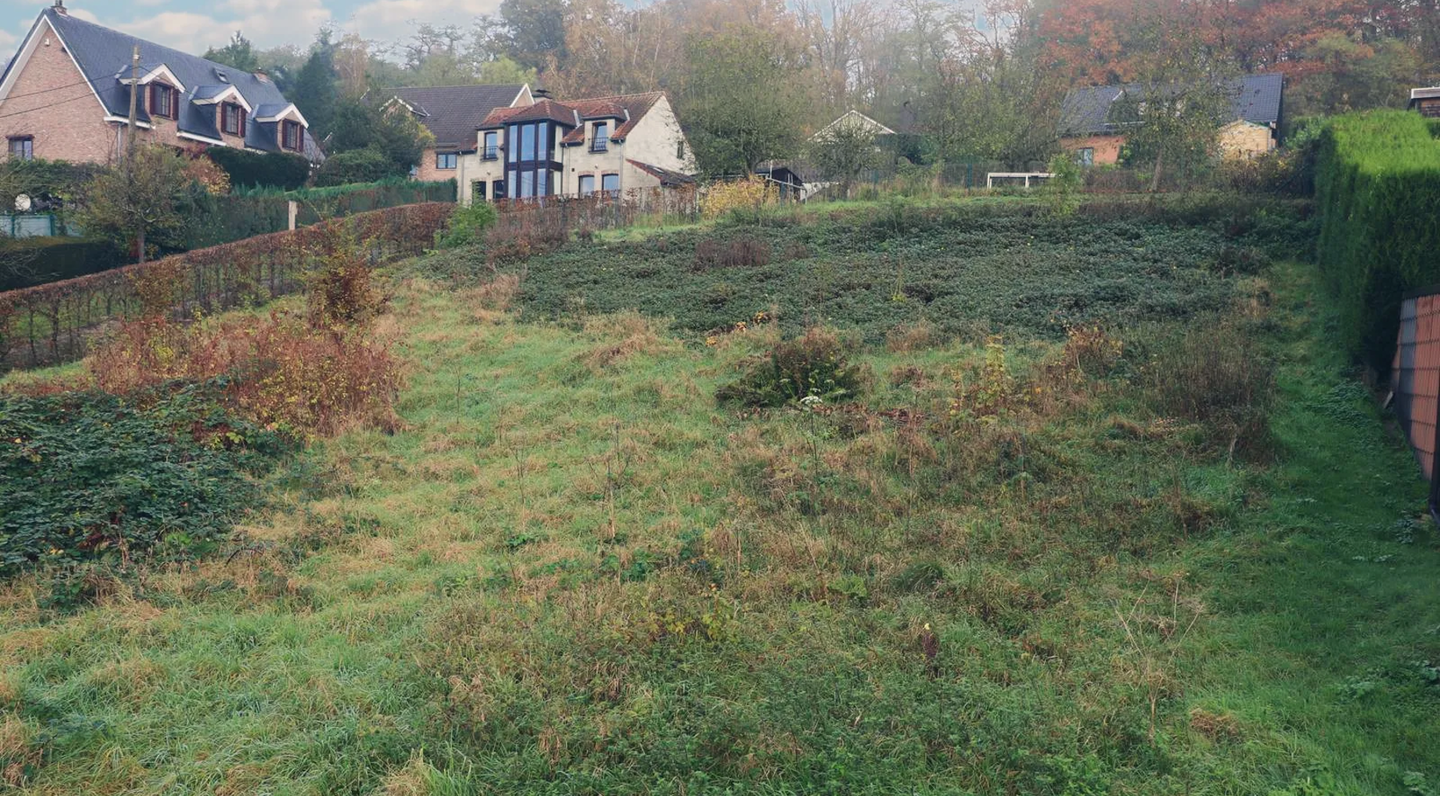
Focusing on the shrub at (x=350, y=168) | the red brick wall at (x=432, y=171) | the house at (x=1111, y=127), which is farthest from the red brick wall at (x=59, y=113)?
the house at (x=1111, y=127)

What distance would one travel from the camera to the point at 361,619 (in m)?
6.41

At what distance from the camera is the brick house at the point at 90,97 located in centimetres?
3759

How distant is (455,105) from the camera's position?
1970 inches

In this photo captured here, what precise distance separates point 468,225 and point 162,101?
2199cm

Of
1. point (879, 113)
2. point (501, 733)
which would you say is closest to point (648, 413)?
point (501, 733)

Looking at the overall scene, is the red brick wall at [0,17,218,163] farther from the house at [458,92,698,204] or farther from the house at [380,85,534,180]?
the house at [458,92,698,204]

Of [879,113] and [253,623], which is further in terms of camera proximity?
[879,113]

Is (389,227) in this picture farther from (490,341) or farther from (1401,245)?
(1401,245)

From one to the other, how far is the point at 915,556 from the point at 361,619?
3.78 m

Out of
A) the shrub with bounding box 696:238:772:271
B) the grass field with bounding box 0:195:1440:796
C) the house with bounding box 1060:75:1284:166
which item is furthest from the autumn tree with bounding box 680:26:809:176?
the grass field with bounding box 0:195:1440:796

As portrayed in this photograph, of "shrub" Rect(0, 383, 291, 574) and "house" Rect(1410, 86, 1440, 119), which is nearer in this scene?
"shrub" Rect(0, 383, 291, 574)

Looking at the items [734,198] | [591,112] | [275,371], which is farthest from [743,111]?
[275,371]

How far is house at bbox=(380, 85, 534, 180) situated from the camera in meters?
46.1

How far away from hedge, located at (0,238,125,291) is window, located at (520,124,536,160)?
59.7 feet
